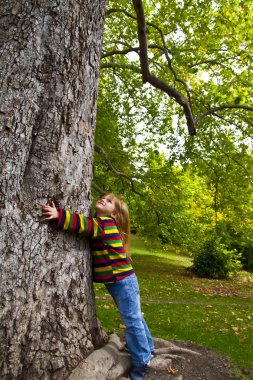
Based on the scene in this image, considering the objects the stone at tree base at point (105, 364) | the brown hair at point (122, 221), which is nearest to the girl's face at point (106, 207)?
the brown hair at point (122, 221)

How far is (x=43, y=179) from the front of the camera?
3176mm

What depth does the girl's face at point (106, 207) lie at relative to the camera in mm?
3965

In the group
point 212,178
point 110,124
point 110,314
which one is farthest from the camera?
point 110,124

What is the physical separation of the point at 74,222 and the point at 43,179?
46 centimetres

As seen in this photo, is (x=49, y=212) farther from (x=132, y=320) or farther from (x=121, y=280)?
(x=132, y=320)

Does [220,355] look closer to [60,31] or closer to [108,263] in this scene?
[108,263]

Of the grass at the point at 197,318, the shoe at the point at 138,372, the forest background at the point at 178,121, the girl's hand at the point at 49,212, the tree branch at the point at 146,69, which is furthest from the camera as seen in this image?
the forest background at the point at 178,121

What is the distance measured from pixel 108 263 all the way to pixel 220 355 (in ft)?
8.03

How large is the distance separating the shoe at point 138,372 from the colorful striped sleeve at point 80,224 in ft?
4.43

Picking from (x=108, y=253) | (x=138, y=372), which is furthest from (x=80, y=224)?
(x=138, y=372)

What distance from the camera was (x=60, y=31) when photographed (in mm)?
3322

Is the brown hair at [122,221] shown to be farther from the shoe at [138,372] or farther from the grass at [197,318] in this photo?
the grass at [197,318]

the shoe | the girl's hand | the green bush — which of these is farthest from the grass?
the green bush

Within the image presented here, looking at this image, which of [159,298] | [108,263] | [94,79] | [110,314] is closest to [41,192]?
[108,263]
